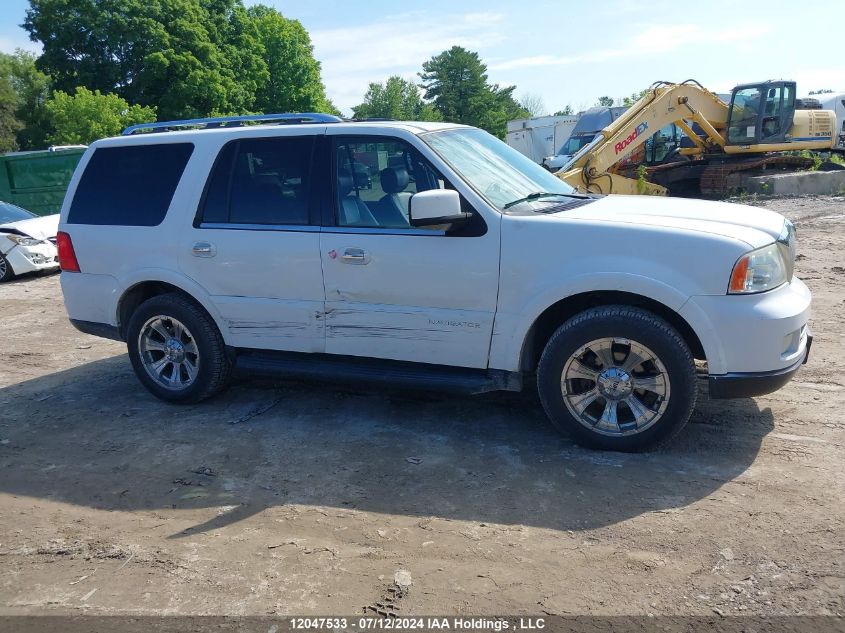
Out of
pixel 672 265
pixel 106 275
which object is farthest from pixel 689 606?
pixel 106 275

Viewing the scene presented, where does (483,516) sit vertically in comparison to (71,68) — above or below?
below

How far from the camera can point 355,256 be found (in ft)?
15.8

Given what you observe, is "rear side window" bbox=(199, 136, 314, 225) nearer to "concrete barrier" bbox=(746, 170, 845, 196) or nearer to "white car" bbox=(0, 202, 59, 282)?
"white car" bbox=(0, 202, 59, 282)

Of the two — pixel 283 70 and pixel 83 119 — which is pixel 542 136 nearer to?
pixel 83 119

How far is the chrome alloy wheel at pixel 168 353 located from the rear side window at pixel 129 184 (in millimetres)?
789

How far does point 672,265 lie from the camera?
13.5ft

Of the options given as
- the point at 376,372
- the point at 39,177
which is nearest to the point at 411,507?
the point at 376,372

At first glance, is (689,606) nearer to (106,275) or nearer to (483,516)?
(483,516)

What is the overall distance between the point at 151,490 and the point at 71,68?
45.3 m

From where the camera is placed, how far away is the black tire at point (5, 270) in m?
12.2

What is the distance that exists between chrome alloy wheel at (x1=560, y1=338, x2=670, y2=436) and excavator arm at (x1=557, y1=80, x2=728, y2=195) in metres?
10.2

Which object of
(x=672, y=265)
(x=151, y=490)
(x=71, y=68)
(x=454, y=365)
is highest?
(x=71, y=68)

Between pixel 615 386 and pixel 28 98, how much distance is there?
2300 inches

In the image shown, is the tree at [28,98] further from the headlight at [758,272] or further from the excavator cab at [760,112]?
the headlight at [758,272]
